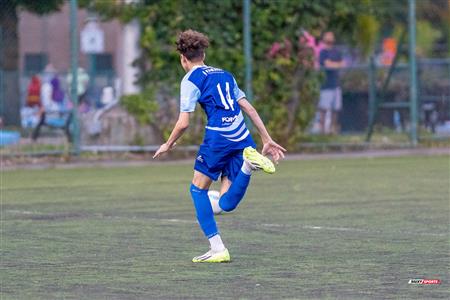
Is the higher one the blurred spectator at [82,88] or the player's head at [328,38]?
the player's head at [328,38]

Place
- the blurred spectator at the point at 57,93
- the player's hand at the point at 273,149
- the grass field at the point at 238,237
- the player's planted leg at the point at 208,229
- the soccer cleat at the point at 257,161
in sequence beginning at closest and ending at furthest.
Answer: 1. the grass field at the point at 238,237
2. the soccer cleat at the point at 257,161
3. the player's planted leg at the point at 208,229
4. the player's hand at the point at 273,149
5. the blurred spectator at the point at 57,93

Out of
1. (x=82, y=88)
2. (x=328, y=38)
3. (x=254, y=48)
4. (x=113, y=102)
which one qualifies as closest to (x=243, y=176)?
(x=113, y=102)

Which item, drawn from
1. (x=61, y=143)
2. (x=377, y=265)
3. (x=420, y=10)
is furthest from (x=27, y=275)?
(x=420, y=10)

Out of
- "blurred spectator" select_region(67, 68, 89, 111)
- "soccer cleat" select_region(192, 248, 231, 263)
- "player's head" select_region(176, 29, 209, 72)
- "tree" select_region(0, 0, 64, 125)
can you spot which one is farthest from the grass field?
"blurred spectator" select_region(67, 68, 89, 111)

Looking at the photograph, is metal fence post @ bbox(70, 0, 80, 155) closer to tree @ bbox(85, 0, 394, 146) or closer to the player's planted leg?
tree @ bbox(85, 0, 394, 146)

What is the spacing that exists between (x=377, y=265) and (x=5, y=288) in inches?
107

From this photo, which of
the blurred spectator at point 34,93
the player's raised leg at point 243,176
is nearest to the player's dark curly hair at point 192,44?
the player's raised leg at point 243,176

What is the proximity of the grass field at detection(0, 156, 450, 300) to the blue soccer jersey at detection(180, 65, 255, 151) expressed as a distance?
0.91m

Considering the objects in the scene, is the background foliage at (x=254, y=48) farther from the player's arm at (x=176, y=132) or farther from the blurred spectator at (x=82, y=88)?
the player's arm at (x=176, y=132)

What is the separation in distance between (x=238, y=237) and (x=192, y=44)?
237 cm

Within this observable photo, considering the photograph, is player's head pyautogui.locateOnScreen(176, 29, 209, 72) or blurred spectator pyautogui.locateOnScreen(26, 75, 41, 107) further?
blurred spectator pyautogui.locateOnScreen(26, 75, 41, 107)

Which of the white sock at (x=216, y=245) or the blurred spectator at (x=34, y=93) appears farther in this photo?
the blurred spectator at (x=34, y=93)

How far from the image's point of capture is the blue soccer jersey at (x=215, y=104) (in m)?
9.64

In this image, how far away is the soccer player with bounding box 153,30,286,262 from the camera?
959cm
